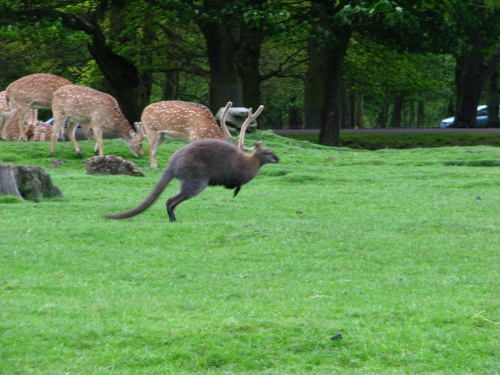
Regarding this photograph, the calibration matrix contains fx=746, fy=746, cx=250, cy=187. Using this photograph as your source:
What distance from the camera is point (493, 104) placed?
33688 millimetres

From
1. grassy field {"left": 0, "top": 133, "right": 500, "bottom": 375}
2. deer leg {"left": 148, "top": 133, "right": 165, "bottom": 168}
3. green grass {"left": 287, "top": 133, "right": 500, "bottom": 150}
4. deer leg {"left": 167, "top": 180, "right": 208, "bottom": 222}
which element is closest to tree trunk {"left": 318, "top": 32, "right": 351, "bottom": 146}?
green grass {"left": 287, "top": 133, "right": 500, "bottom": 150}

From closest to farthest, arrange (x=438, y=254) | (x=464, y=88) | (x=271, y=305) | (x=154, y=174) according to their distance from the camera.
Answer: (x=271, y=305), (x=438, y=254), (x=154, y=174), (x=464, y=88)

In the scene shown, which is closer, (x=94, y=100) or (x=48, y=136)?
(x=94, y=100)

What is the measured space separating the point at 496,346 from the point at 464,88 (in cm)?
2589

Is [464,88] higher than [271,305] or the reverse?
higher

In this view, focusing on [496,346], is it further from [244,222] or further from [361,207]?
[361,207]

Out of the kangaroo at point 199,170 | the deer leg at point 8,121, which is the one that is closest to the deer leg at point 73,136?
the deer leg at point 8,121

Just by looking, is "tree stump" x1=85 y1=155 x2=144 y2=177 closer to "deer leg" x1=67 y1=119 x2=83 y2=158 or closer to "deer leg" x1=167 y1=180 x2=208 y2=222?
"deer leg" x1=67 y1=119 x2=83 y2=158

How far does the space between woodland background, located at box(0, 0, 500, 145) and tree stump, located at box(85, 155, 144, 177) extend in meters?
5.77

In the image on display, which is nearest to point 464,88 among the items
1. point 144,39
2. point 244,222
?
point 144,39

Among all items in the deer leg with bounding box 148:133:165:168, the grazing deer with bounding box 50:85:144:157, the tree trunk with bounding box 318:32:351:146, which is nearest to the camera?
the deer leg with bounding box 148:133:165:168

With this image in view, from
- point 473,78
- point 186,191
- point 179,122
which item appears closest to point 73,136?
point 179,122

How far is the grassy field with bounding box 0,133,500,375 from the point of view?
513cm

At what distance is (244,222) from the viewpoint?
960cm
